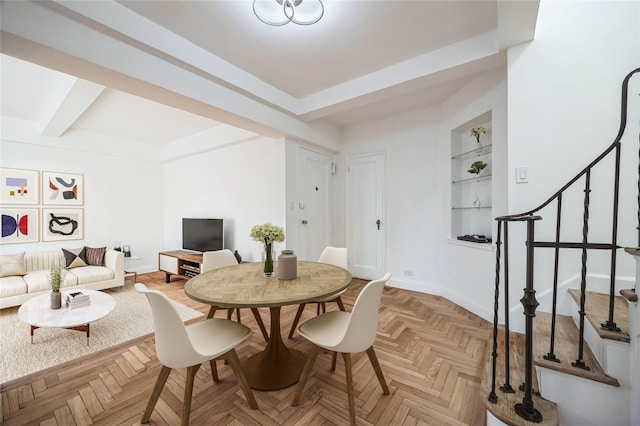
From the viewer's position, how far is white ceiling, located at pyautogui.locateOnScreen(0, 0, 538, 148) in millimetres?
1701

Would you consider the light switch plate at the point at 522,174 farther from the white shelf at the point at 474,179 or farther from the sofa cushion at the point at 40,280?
the sofa cushion at the point at 40,280

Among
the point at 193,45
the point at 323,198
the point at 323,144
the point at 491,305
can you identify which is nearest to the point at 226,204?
the point at 323,198

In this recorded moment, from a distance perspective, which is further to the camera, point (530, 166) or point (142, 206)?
point (142, 206)

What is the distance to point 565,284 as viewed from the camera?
1.88 m

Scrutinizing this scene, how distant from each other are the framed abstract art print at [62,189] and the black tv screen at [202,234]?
174cm

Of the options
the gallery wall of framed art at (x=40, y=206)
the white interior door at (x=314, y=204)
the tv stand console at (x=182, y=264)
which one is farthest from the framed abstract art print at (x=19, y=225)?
the white interior door at (x=314, y=204)

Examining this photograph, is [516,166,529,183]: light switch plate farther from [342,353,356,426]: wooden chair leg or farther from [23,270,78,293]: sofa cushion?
[23,270,78,293]: sofa cushion

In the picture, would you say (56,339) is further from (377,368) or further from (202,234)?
(377,368)

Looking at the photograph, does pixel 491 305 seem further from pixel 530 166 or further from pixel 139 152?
pixel 139 152

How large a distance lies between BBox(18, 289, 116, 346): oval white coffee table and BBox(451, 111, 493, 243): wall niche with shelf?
4120mm

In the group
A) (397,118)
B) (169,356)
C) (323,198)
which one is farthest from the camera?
(323,198)

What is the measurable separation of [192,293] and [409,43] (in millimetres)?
2693

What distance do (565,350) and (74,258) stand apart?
19.1 ft

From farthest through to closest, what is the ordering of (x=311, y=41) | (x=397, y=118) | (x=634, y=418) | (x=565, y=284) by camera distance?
1. (x=397, y=118)
2. (x=311, y=41)
3. (x=565, y=284)
4. (x=634, y=418)
